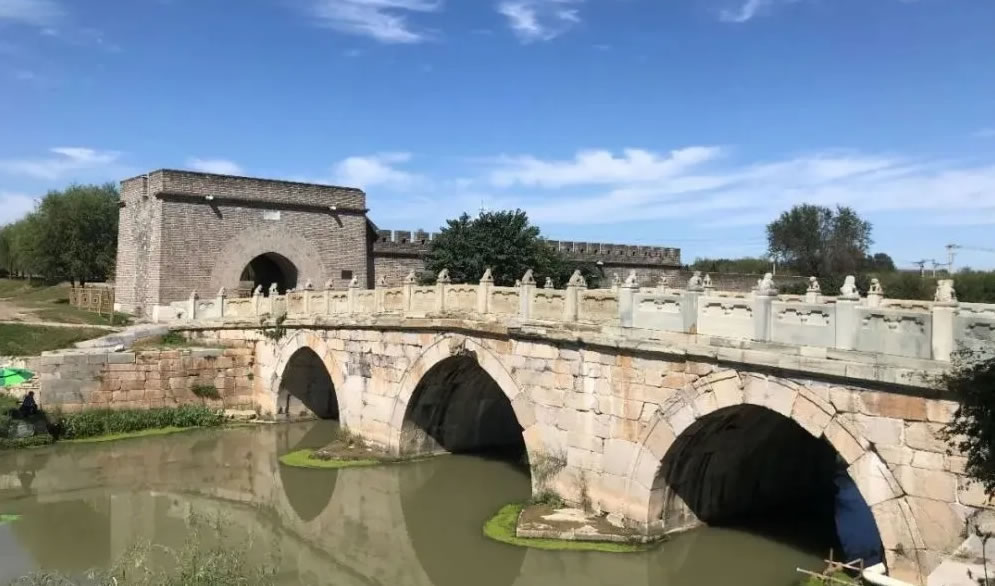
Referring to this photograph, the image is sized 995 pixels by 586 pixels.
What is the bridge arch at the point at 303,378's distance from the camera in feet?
59.0

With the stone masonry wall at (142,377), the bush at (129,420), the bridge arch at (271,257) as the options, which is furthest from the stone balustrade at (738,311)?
the bridge arch at (271,257)

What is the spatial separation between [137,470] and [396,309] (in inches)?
232

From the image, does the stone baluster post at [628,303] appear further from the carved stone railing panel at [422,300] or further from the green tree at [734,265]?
the green tree at [734,265]

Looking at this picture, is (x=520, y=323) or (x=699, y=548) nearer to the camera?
(x=699, y=548)

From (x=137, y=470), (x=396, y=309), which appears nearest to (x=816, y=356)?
(x=396, y=309)

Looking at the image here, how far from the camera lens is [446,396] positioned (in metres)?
15.5

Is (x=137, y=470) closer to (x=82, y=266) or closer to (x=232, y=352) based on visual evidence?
(x=232, y=352)

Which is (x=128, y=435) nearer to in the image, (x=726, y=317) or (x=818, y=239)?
(x=726, y=317)

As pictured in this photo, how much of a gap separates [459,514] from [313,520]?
2.42 m

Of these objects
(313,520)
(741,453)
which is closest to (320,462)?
(313,520)

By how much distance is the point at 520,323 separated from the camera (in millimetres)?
12180

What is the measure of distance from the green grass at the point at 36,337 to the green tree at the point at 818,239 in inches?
1238

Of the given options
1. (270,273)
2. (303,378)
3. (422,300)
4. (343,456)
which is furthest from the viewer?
(270,273)

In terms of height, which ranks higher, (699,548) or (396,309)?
(396,309)
